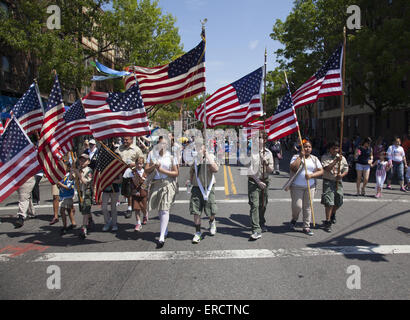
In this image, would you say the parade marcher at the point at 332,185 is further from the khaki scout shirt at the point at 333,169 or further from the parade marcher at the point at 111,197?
the parade marcher at the point at 111,197

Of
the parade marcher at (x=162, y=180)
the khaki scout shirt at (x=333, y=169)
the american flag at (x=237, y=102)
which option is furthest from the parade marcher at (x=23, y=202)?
the khaki scout shirt at (x=333, y=169)

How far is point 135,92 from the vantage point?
6.22 meters

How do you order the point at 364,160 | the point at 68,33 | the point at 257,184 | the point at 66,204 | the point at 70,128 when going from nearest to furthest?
1. the point at 257,184
2. the point at 70,128
3. the point at 66,204
4. the point at 364,160
5. the point at 68,33

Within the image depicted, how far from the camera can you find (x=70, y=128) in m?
6.66

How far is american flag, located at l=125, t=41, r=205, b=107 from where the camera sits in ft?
21.3

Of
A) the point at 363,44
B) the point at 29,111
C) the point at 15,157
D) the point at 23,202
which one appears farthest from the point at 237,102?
the point at 363,44

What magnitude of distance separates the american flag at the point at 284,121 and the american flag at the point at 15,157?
14.9 feet

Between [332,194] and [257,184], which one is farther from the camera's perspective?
[332,194]

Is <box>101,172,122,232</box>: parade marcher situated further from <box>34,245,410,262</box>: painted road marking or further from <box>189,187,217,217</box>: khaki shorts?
<box>189,187,217,217</box>: khaki shorts

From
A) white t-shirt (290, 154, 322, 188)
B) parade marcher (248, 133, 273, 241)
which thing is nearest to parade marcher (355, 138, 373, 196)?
white t-shirt (290, 154, 322, 188)

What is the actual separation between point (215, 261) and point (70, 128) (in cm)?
377

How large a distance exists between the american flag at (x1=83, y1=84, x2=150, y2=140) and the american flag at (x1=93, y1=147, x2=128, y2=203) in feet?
1.92

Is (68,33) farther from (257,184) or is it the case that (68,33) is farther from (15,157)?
(257,184)
